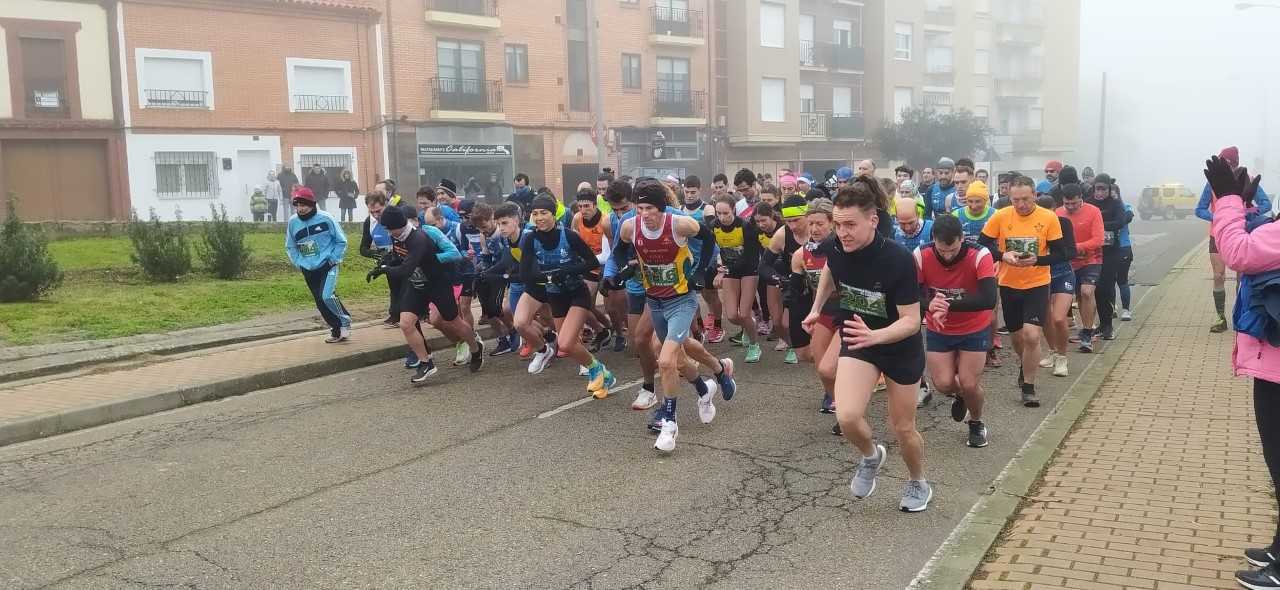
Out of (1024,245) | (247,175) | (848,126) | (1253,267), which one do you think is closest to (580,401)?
(1024,245)

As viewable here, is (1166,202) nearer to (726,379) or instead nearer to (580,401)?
(726,379)

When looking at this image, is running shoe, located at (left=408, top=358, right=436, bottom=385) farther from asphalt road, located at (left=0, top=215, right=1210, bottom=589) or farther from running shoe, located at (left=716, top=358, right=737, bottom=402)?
running shoe, located at (left=716, top=358, right=737, bottom=402)

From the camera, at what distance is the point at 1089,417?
7.68m

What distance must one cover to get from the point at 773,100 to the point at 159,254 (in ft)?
108

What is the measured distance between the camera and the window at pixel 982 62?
56344mm

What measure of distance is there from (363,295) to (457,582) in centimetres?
1119

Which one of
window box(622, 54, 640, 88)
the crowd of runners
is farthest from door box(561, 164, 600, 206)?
the crowd of runners

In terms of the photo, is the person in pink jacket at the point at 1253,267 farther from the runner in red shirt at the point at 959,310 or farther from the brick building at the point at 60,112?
the brick building at the point at 60,112

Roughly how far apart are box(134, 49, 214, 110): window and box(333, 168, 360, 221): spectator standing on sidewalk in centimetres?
427

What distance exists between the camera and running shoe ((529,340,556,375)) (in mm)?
9906

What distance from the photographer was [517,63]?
35.3 meters

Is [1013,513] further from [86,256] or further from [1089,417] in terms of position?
[86,256]

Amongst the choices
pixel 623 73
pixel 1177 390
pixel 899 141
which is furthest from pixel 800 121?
pixel 1177 390

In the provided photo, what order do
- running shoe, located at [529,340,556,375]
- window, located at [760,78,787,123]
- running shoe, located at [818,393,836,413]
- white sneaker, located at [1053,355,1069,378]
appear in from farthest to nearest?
window, located at [760,78,787,123], running shoe, located at [529,340,556,375], white sneaker, located at [1053,355,1069,378], running shoe, located at [818,393,836,413]
